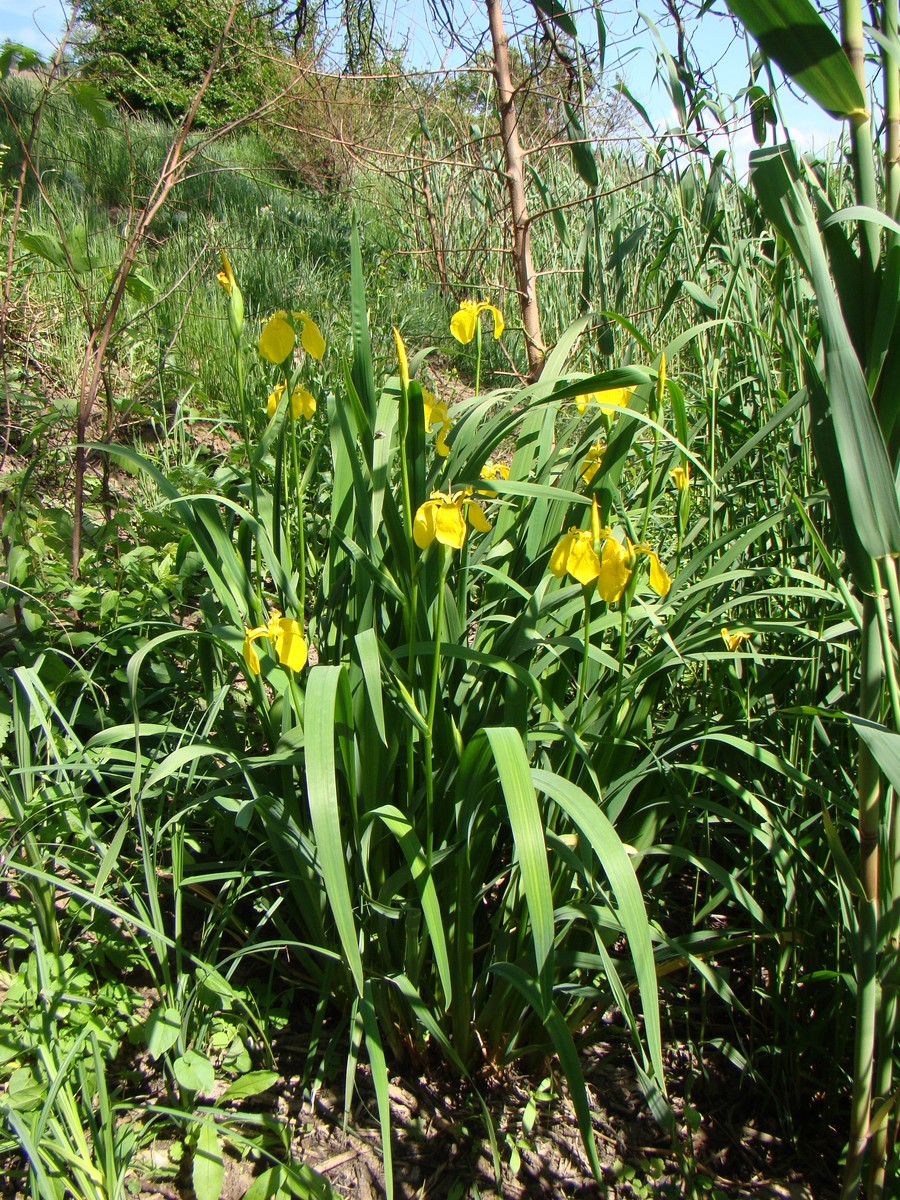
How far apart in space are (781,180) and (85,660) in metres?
1.65

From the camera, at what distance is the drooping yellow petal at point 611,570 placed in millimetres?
924

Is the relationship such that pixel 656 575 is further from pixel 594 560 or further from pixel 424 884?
pixel 424 884

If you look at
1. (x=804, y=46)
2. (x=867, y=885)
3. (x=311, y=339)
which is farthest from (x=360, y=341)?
(x=867, y=885)

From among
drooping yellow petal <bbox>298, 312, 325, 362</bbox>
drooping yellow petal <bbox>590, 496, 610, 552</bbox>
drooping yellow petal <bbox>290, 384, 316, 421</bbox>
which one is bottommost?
drooping yellow petal <bbox>590, 496, 610, 552</bbox>

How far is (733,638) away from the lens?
1.28m

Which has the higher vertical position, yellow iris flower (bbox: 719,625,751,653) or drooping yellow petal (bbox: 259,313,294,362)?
drooping yellow petal (bbox: 259,313,294,362)

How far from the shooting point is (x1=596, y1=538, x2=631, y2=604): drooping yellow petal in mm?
924

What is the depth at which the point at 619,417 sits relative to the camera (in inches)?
48.0

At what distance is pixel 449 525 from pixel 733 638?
61 centimetres

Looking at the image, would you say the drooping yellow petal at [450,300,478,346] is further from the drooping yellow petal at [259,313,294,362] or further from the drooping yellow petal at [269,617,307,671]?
the drooping yellow petal at [269,617,307,671]

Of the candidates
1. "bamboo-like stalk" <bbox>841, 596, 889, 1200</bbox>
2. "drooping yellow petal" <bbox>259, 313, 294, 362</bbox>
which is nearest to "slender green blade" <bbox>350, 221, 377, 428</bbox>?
"drooping yellow petal" <bbox>259, 313, 294, 362</bbox>

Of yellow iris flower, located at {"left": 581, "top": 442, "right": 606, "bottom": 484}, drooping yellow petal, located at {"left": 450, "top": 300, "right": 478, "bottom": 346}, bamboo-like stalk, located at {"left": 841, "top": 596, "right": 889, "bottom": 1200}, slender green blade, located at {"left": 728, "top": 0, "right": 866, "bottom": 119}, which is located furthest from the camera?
drooping yellow petal, located at {"left": 450, "top": 300, "right": 478, "bottom": 346}

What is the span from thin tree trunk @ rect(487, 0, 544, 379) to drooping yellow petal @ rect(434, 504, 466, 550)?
129 centimetres

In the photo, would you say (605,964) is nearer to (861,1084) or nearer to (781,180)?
(861,1084)
